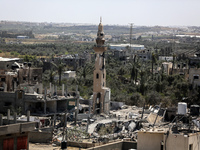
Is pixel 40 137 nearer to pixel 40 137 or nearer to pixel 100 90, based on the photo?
pixel 40 137

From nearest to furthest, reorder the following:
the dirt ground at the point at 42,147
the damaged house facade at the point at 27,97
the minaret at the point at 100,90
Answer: the dirt ground at the point at 42,147 → the damaged house facade at the point at 27,97 → the minaret at the point at 100,90

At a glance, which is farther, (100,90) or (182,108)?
(100,90)

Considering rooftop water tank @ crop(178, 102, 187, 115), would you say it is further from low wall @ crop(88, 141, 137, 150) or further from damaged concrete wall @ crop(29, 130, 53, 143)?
damaged concrete wall @ crop(29, 130, 53, 143)

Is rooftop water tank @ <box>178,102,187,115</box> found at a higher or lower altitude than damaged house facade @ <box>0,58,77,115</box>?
higher

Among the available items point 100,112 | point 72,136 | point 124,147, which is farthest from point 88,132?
point 100,112

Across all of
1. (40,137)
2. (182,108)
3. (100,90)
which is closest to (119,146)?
(182,108)

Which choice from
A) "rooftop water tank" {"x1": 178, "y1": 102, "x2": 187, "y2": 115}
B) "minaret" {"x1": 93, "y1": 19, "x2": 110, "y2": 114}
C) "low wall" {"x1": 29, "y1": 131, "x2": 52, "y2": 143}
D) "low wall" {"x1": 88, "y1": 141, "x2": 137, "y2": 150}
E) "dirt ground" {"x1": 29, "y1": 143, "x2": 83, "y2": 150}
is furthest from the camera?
"minaret" {"x1": 93, "y1": 19, "x2": 110, "y2": 114}

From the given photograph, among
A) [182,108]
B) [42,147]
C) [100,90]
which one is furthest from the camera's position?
[100,90]

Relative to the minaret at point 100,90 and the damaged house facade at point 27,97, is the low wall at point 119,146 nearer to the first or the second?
the damaged house facade at point 27,97

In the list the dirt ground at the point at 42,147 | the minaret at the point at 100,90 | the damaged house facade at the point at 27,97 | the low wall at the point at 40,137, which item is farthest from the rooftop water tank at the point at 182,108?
the minaret at the point at 100,90

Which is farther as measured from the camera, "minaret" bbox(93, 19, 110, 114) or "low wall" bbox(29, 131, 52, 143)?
"minaret" bbox(93, 19, 110, 114)

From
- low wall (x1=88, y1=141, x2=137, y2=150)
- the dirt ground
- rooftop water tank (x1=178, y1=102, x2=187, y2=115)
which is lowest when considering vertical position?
the dirt ground

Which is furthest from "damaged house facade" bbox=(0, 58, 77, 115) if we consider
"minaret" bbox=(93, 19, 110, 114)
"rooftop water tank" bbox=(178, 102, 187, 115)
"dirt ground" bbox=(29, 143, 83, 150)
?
"rooftop water tank" bbox=(178, 102, 187, 115)

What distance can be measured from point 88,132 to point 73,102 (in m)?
8.83
